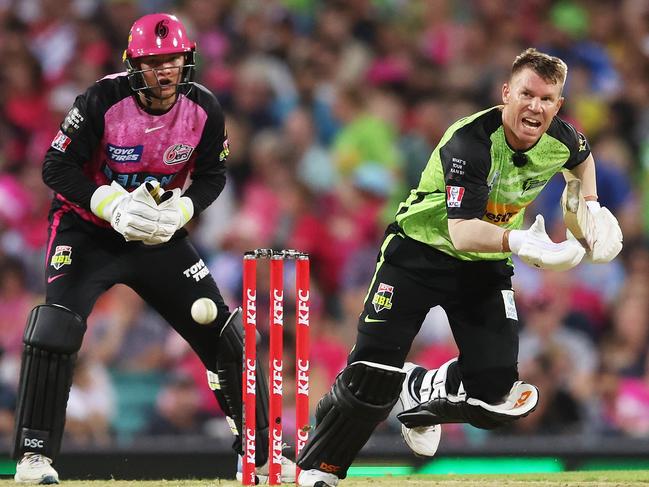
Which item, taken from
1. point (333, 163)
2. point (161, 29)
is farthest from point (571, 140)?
point (333, 163)

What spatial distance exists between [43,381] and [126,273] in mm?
619

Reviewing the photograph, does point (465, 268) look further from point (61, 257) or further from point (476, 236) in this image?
point (61, 257)

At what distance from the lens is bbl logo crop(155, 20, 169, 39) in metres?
5.65

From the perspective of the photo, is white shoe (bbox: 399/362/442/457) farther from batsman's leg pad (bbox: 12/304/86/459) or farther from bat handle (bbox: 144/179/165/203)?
batsman's leg pad (bbox: 12/304/86/459)

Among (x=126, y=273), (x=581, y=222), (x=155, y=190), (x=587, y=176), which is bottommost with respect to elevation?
(x=126, y=273)

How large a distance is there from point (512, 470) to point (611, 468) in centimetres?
55

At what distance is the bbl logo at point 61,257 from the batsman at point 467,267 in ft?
4.32

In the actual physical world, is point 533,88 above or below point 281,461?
above

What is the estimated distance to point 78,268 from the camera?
5730 millimetres

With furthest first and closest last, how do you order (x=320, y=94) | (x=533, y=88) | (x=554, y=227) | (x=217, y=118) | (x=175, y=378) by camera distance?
(x=320, y=94), (x=554, y=227), (x=175, y=378), (x=217, y=118), (x=533, y=88)

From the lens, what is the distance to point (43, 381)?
558 centimetres

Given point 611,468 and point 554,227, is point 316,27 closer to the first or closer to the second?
point 554,227

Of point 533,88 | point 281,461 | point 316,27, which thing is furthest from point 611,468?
point 316,27

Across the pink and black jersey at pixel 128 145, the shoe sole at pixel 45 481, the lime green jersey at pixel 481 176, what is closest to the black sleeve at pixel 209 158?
the pink and black jersey at pixel 128 145
